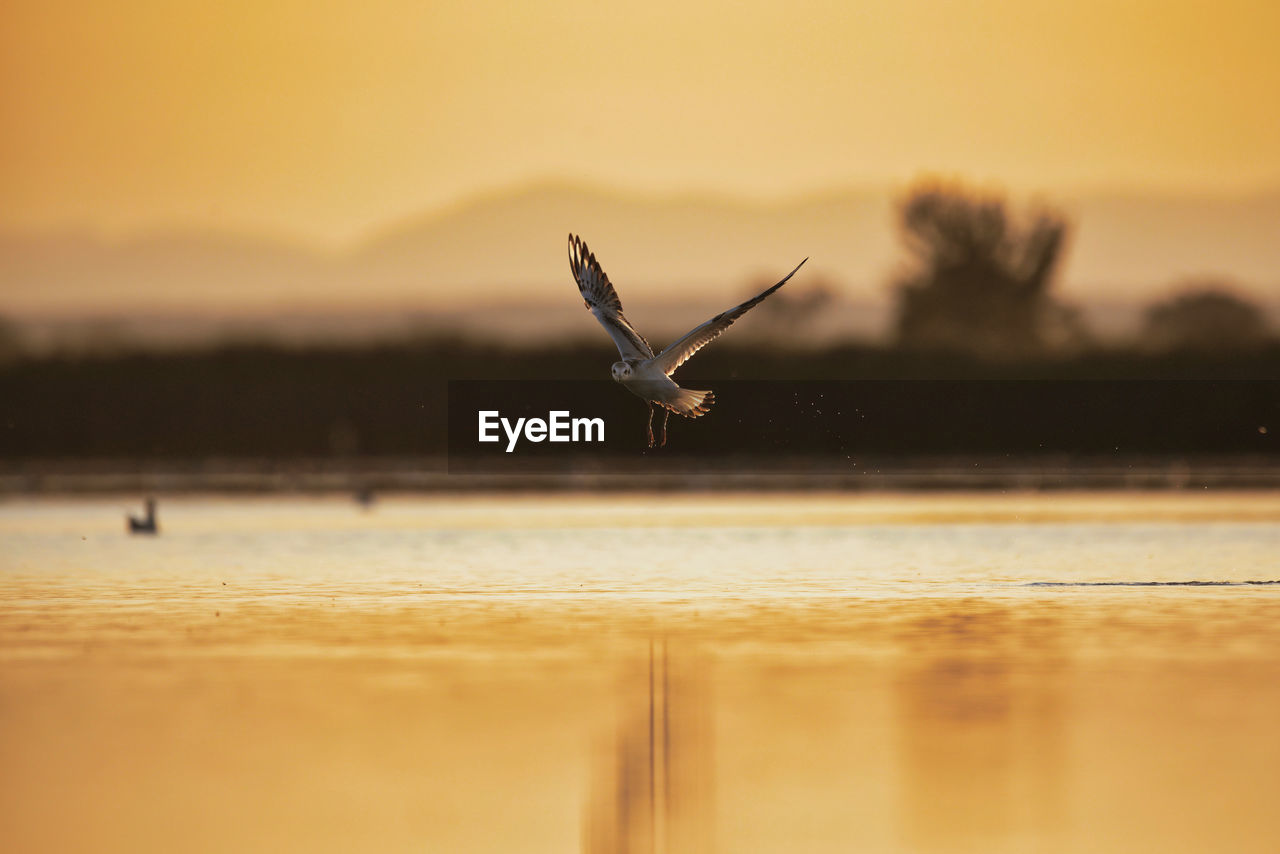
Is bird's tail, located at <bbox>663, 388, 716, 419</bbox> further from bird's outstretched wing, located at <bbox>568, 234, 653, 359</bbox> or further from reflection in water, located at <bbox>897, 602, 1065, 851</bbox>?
reflection in water, located at <bbox>897, 602, 1065, 851</bbox>

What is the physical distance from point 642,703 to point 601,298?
7.90 m

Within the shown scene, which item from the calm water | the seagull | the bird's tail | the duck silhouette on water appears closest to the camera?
the calm water

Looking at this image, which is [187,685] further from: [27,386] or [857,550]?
[27,386]

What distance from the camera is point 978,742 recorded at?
988 cm

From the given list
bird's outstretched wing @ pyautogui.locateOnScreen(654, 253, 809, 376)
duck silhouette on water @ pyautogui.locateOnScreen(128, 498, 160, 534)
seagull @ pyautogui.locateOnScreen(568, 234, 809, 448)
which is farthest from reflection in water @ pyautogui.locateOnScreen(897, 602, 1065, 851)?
duck silhouette on water @ pyautogui.locateOnScreen(128, 498, 160, 534)

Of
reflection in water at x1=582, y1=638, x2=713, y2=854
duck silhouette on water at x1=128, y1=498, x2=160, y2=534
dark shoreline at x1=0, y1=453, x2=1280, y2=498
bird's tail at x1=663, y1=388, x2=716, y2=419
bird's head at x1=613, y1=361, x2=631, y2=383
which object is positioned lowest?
reflection in water at x1=582, y1=638, x2=713, y2=854

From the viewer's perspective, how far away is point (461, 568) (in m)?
21.6

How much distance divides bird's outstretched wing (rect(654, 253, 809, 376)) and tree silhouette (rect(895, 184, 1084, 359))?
5402cm

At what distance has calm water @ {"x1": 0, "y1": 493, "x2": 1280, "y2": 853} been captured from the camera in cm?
835

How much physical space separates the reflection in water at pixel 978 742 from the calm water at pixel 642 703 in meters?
0.03

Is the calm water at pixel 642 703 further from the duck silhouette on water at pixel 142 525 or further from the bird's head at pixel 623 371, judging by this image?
the duck silhouette on water at pixel 142 525

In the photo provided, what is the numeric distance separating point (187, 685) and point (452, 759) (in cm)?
299

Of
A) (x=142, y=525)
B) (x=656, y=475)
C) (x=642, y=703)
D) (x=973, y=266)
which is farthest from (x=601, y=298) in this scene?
(x=973, y=266)

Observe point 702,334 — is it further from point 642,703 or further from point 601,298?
point 642,703
